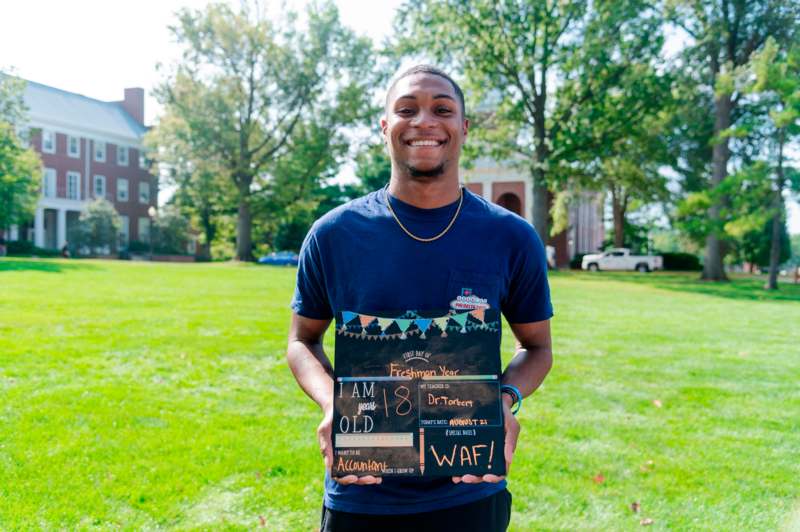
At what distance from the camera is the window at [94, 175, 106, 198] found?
206ft

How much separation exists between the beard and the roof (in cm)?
6290

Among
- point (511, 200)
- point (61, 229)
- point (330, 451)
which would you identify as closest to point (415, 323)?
point (330, 451)

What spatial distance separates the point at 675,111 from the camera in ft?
111

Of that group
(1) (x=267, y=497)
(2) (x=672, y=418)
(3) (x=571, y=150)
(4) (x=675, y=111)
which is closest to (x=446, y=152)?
(1) (x=267, y=497)

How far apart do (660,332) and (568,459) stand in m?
8.74

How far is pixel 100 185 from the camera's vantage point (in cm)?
6312

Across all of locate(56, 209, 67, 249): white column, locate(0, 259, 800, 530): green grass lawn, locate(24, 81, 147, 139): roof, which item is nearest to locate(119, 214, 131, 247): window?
locate(56, 209, 67, 249): white column

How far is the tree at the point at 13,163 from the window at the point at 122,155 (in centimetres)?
1709

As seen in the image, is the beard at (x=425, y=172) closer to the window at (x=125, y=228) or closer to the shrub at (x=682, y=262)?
the shrub at (x=682, y=262)

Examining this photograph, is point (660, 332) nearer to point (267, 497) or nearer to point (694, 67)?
point (267, 497)

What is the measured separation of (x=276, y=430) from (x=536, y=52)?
Result: 30043mm

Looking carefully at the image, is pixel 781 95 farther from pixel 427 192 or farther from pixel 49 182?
pixel 49 182

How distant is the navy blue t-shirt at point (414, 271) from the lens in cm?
211

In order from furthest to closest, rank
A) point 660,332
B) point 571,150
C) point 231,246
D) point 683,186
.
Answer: point 231,246
point 683,186
point 571,150
point 660,332
